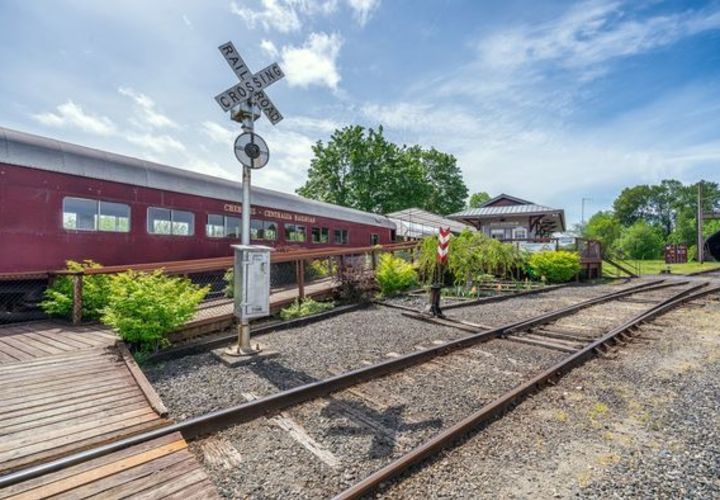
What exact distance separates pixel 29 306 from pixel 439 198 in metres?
46.7

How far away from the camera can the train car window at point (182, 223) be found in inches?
359

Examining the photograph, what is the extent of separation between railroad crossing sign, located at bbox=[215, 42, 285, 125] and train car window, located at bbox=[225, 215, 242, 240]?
19.3ft

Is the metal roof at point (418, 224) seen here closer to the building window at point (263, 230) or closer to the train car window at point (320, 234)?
the train car window at point (320, 234)

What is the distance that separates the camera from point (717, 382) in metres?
4.10

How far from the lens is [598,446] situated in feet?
9.18

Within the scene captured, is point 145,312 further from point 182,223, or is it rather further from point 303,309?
point 182,223

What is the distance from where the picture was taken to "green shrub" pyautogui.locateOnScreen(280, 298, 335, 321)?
7304mm

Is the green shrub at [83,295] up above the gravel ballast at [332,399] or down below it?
above

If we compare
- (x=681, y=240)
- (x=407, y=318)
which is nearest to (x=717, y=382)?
(x=407, y=318)

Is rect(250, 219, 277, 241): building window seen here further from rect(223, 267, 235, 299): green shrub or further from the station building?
the station building

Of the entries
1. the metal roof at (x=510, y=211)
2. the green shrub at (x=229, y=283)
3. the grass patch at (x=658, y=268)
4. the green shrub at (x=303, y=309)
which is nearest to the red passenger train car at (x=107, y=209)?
the green shrub at (x=229, y=283)

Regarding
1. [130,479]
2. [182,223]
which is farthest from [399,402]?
[182,223]

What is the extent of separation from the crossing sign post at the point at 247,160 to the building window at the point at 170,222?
4.94 meters

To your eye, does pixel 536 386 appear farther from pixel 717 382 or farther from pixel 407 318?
pixel 407 318
